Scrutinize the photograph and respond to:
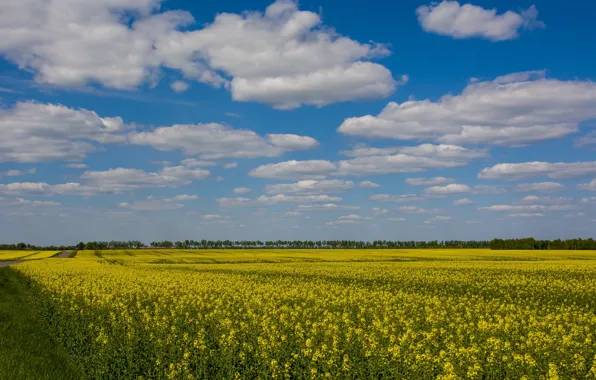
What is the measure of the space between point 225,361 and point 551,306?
18303 millimetres

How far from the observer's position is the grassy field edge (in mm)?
13383

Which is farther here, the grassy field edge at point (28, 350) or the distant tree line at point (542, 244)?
the distant tree line at point (542, 244)

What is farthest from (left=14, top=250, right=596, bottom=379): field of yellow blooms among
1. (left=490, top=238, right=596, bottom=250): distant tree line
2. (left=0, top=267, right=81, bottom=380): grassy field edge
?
(left=490, top=238, right=596, bottom=250): distant tree line

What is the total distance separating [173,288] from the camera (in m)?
28.2

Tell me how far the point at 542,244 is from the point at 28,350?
149 meters

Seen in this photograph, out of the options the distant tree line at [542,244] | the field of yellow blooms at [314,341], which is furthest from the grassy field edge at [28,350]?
the distant tree line at [542,244]

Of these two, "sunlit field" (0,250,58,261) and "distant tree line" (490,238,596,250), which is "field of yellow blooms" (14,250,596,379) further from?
"distant tree line" (490,238,596,250)

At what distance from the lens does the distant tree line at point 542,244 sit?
438 ft

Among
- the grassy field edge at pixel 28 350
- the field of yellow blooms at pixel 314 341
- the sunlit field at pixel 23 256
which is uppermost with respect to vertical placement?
the field of yellow blooms at pixel 314 341

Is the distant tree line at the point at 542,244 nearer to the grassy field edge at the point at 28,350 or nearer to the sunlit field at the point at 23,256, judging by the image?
the sunlit field at the point at 23,256

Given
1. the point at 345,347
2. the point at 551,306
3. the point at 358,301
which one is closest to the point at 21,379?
the point at 345,347

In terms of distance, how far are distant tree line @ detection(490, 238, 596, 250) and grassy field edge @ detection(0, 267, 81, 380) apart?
13844cm

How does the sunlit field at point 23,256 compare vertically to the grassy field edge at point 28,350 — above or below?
below

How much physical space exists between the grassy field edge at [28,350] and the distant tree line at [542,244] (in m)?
138
